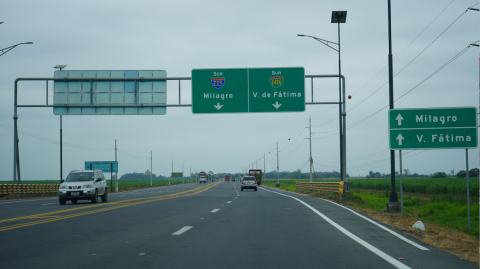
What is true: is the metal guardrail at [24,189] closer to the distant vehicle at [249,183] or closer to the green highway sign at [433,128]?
the distant vehicle at [249,183]

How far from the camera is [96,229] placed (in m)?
12.7

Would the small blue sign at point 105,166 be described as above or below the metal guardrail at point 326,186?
above

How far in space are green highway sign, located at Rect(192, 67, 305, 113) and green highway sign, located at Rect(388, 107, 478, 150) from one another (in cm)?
1322

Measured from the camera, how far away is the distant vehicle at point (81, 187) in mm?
25469

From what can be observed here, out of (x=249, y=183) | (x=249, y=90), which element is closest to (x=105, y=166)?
(x=249, y=183)

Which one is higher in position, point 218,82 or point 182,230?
point 218,82

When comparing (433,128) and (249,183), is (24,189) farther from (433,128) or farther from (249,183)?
(433,128)

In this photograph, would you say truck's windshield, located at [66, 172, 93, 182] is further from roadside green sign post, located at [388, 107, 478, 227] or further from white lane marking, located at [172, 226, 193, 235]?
roadside green sign post, located at [388, 107, 478, 227]

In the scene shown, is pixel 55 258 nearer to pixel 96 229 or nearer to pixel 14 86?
pixel 96 229

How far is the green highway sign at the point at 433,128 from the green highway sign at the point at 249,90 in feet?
43.4

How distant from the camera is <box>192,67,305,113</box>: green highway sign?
99.6 ft

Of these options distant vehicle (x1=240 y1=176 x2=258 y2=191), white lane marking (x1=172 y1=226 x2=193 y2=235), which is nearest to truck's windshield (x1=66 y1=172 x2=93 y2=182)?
white lane marking (x1=172 y1=226 x2=193 y2=235)

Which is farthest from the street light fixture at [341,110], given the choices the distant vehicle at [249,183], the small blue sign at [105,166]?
the small blue sign at [105,166]

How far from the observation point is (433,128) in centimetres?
1659
